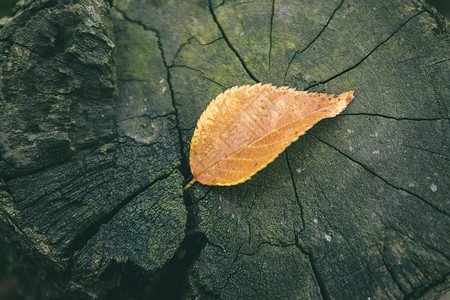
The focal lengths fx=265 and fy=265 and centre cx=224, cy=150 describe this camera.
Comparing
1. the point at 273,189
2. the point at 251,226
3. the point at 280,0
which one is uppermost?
the point at 280,0

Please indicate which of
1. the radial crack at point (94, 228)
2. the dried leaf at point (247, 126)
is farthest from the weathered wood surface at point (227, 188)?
the dried leaf at point (247, 126)

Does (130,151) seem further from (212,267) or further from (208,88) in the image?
(212,267)

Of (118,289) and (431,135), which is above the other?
(431,135)

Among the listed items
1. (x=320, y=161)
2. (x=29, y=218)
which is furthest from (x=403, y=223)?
(x=29, y=218)

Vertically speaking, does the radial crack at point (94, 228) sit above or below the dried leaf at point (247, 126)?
below

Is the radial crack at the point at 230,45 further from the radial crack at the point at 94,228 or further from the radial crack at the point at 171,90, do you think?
the radial crack at the point at 94,228

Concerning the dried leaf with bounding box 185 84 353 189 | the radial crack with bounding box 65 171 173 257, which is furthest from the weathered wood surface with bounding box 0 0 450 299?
the dried leaf with bounding box 185 84 353 189
